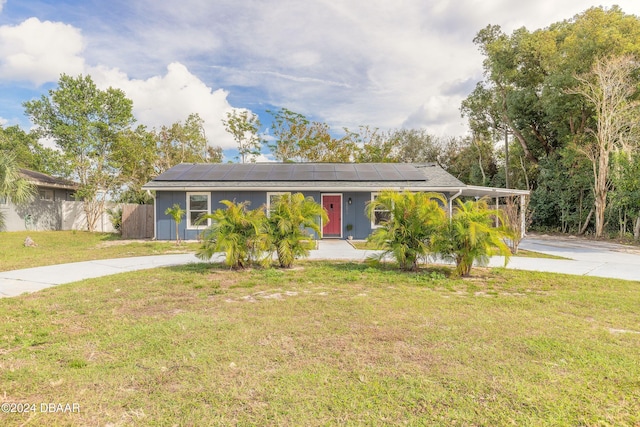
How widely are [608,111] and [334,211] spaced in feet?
40.4

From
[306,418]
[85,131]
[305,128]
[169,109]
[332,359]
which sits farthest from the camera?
[305,128]

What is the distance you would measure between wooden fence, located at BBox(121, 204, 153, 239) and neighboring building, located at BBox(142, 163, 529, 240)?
1.77m

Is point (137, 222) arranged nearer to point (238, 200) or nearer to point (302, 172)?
point (238, 200)

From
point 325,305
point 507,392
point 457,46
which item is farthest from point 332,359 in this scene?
point 457,46

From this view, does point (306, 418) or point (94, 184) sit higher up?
point (94, 184)

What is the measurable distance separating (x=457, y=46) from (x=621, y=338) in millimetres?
11868

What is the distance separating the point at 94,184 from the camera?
17469 mm

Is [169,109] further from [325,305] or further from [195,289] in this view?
[325,305]

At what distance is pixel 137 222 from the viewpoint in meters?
14.5

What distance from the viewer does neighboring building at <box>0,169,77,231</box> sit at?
51.0 ft

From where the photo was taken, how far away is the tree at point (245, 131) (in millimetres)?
24750

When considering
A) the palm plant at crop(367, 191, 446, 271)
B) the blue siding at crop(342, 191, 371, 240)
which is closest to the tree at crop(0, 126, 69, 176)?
the blue siding at crop(342, 191, 371, 240)

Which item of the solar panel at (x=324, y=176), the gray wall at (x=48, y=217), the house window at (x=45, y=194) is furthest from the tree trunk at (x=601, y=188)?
the house window at (x=45, y=194)

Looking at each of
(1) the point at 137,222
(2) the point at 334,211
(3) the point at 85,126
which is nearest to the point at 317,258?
(2) the point at 334,211
